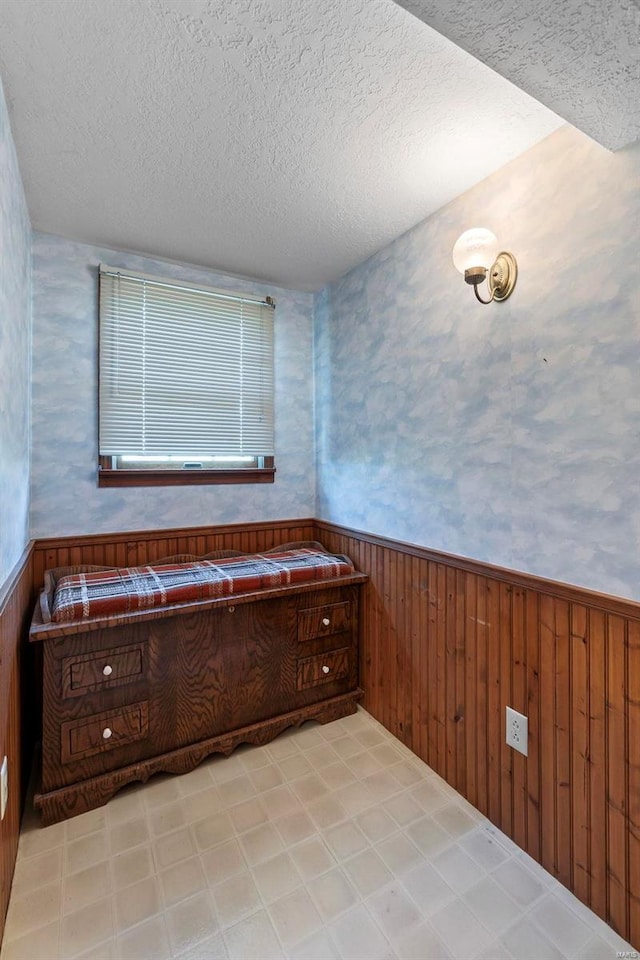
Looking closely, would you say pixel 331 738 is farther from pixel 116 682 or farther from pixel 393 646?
pixel 116 682

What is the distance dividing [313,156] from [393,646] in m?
2.17

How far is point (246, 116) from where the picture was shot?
1387 mm

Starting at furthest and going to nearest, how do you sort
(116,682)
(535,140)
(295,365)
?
(295,365)
(116,682)
(535,140)

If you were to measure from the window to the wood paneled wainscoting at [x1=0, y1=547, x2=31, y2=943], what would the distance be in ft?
2.61

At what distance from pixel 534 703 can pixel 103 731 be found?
167 centimetres

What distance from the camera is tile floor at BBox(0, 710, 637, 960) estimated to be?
1.21 metres

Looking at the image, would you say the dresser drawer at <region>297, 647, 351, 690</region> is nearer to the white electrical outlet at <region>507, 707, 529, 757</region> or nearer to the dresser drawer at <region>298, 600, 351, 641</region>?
the dresser drawer at <region>298, 600, 351, 641</region>

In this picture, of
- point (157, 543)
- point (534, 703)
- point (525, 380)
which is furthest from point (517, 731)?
point (157, 543)

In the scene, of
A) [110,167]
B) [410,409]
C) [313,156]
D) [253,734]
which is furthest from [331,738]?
[110,167]

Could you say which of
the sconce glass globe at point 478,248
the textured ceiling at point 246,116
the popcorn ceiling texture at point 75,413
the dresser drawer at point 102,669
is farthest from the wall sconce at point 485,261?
the dresser drawer at point 102,669

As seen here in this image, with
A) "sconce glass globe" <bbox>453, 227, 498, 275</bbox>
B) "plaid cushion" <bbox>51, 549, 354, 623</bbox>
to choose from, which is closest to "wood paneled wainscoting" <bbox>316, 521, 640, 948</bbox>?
"plaid cushion" <bbox>51, 549, 354, 623</bbox>

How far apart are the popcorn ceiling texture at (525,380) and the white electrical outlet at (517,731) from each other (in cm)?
54

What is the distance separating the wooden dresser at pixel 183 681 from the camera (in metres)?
1.65

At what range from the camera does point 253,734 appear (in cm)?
203
